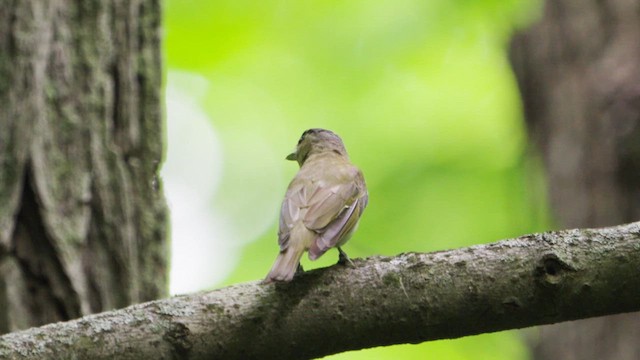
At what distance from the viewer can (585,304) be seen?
109 inches

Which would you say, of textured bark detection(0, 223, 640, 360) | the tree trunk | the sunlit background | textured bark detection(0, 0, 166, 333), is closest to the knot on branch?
textured bark detection(0, 223, 640, 360)

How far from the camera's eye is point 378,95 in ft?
35.2

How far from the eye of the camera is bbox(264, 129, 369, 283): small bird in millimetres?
3289

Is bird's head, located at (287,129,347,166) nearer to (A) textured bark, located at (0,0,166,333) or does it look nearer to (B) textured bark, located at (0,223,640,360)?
(A) textured bark, located at (0,0,166,333)

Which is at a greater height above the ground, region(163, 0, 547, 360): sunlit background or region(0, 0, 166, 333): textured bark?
region(163, 0, 547, 360): sunlit background

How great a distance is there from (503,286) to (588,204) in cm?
447

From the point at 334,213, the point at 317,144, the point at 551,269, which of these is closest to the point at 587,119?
the point at 317,144

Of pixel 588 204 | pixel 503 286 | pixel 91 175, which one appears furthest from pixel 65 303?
pixel 588 204

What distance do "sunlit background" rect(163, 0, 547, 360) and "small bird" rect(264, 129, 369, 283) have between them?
5470 mm

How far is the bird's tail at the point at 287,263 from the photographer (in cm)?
295

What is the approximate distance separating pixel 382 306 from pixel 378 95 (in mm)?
7989

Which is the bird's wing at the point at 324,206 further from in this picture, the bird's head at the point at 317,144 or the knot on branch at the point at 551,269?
the knot on branch at the point at 551,269

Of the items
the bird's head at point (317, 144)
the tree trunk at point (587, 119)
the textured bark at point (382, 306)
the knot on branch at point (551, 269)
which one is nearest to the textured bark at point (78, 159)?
the bird's head at point (317, 144)

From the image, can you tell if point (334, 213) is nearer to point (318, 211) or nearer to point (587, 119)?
point (318, 211)
